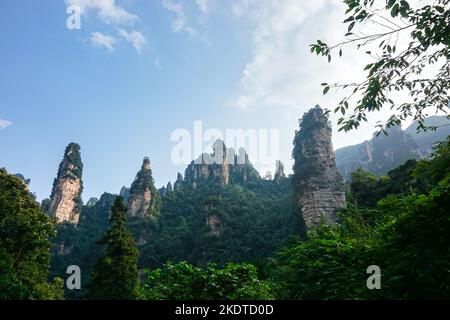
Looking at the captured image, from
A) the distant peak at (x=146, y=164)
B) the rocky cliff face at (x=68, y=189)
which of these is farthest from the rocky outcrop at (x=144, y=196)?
the rocky cliff face at (x=68, y=189)

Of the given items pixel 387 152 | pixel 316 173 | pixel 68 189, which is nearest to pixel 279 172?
pixel 387 152

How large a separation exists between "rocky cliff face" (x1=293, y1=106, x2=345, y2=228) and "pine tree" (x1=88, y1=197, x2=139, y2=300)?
116 ft

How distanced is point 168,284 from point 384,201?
5.18 metres

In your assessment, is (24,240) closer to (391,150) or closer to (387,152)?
(387,152)

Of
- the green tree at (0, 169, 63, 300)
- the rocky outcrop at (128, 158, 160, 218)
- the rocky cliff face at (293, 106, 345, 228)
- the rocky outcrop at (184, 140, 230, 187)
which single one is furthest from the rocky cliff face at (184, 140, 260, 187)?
the green tree at (0, 169, 63, 300)

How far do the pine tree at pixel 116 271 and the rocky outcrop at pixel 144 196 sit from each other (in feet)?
218

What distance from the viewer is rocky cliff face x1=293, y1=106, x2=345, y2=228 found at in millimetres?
59594

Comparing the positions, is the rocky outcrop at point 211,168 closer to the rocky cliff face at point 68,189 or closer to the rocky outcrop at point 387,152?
the rocky cliff face at point 68,189

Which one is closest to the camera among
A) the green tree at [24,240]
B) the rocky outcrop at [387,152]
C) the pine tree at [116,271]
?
the green tree at [24,240]

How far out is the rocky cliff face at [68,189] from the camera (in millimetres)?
94500

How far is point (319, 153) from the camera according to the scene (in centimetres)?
6831

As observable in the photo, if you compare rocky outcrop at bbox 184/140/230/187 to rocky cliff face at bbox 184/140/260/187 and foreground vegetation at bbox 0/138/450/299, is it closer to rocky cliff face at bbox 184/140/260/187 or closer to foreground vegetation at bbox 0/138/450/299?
rocky cliff face at bbox 184/140/260/187

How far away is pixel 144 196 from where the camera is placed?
9381 centimetres
